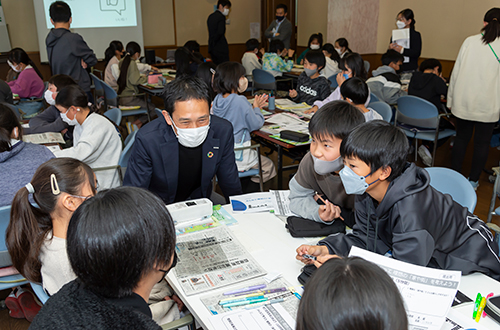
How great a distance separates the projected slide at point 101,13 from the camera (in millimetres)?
7211

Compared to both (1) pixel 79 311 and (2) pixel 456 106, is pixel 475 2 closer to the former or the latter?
(2) pixel 456 106

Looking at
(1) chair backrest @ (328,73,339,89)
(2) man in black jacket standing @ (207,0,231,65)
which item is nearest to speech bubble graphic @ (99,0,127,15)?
(2) man in black jacket standing @ (207,0,231,65)

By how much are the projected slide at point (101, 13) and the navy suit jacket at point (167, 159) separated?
6145mm

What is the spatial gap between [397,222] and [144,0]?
8193 millimetres

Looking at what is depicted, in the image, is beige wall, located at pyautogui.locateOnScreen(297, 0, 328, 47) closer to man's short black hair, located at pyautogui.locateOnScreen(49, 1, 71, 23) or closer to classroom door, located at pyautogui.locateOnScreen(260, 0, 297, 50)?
classroom door, located at pyautogui.locateOnScreen(260, 0, 297, 50)

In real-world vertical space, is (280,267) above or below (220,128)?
below

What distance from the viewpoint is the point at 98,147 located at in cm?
279

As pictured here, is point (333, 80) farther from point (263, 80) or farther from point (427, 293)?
point (427, 293)

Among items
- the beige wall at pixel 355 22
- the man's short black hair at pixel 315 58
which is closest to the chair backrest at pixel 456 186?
the man's short black hair at pixel 315 58

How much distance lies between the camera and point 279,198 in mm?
2000

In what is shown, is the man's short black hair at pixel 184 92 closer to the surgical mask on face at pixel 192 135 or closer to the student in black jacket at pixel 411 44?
the surgical mask on face at pixel 192 135

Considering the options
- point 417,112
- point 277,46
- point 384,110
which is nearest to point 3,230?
point 384,110

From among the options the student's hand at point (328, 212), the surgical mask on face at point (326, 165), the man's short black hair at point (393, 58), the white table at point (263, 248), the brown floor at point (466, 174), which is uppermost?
the man's short black hair at point (393, 58)

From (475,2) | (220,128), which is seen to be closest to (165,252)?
(220,128)
